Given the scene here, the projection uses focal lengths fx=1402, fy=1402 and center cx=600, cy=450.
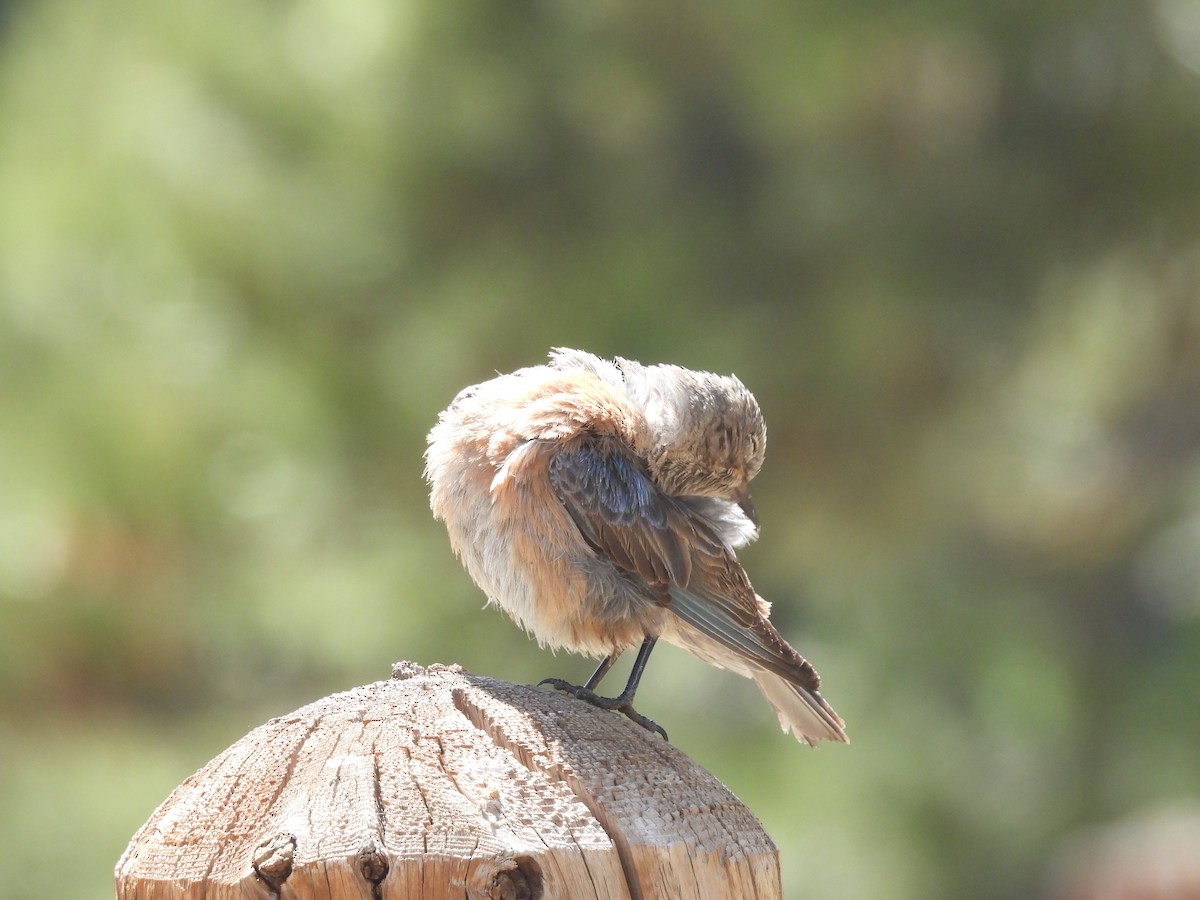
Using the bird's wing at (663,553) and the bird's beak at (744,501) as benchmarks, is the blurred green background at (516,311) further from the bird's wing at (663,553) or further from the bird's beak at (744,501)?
the bird's wing at (663,553)

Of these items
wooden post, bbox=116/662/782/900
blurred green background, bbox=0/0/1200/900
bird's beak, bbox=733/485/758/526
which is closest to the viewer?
wooden post, bbox=116/662/782/900

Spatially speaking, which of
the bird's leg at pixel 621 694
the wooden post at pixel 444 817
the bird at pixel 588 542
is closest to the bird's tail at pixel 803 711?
the bird at pixel 588 542

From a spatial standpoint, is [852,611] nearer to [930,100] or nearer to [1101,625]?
[1101,625]

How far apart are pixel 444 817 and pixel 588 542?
1.82 m

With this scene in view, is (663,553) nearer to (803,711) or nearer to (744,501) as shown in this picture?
(803,711)

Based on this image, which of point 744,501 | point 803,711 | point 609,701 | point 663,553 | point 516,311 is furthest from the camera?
point 516,311

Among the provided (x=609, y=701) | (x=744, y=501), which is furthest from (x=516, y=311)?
(x=609, y=701)

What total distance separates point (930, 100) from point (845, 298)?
3.84 ft

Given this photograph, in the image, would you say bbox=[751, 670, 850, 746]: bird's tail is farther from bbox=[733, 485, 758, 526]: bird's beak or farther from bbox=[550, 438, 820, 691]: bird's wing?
bbox=[733, 485, 758, 526]: bird's beak

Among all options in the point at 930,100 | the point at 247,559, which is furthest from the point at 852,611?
the point at 247,559

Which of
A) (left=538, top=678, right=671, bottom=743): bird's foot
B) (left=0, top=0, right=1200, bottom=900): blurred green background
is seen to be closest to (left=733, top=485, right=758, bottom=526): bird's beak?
(left=538, top=678, right=671, bottom=743): bird's foot

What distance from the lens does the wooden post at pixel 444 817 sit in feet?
5.69

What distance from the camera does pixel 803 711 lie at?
352 centimetres

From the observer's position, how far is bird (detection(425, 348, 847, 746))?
3.53m
